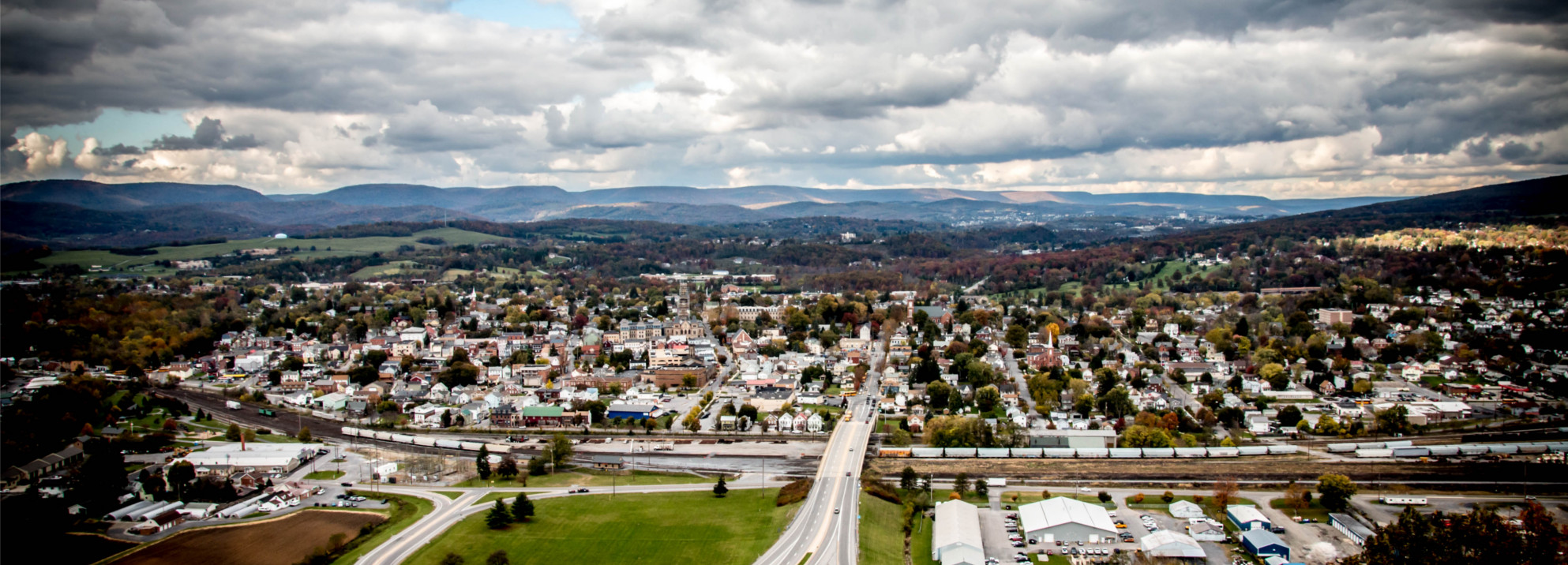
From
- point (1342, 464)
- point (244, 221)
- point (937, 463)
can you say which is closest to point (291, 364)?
point (937, 463)

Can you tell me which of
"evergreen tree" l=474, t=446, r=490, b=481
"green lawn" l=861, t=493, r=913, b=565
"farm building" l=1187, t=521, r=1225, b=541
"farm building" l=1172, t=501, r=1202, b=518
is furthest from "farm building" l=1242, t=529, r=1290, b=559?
"evergreen tree" l=474, t=446, r=490, b=481

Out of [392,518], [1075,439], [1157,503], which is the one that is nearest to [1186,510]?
[1157,503]

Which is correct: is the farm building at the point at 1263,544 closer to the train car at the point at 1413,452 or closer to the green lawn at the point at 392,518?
the train car at the point at 1413,452

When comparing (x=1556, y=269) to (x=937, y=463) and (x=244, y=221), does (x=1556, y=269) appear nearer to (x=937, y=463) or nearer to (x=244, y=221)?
(x=937, y=463)

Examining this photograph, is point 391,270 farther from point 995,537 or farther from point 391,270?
point 995,537

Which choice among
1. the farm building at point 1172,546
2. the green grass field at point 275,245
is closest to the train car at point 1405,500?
the farm building at point 1172,546

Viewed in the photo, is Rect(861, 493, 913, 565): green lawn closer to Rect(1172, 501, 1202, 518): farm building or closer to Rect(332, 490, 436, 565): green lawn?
Rect(1172, 501, 1202, 518): farm building
